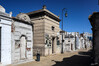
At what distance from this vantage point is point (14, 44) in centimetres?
712

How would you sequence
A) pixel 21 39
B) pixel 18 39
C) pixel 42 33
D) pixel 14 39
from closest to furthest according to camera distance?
pixel 14 39 → pixel 18 39 → pixel 21 39 → pixel 42 33

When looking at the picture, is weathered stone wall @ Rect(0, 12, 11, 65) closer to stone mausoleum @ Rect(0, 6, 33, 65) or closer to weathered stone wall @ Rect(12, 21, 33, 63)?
stone mausoleum @ Rect(0, 6, 33, 65)

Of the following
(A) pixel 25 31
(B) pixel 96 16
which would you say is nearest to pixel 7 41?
(A) pixel 25 31

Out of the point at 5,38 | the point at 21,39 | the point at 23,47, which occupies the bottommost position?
the point at 23,47

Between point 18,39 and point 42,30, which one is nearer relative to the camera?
point 18,39

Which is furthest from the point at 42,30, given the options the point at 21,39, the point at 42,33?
the point at 21,39

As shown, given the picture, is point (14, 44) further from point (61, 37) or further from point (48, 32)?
point (61, 37)

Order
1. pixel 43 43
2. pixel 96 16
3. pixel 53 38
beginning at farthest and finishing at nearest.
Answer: pixel 53 38 → pixel 43 43 → pixel 96 16

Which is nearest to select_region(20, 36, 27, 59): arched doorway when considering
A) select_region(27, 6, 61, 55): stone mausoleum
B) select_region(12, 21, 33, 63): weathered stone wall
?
select_region(12, 21, 33, 63): weathered stone wall

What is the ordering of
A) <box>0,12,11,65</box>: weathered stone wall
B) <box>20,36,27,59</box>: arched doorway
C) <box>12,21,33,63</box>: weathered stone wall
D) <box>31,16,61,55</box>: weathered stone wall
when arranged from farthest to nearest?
<box>31,16,61,55</box>: weathered stone wall < <box>20,36,27,59</box>: arched doorway < <box>12,21,33,63</box>: weathered stone wall < <box>0,12,11,65</box>: weathered stone wall

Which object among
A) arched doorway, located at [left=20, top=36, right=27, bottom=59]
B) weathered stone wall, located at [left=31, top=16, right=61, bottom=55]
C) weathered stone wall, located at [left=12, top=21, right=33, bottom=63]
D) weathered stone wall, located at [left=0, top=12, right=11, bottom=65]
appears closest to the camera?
weathered stone wall, located at [left=0, top=12, right=11, bottom=65]

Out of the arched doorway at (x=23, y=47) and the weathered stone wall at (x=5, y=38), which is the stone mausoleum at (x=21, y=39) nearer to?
the arched doorway at (x=23, y=47)

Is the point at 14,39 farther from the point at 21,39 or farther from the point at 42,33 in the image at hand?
the point at 42,33

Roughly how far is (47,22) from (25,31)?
4919 mm
